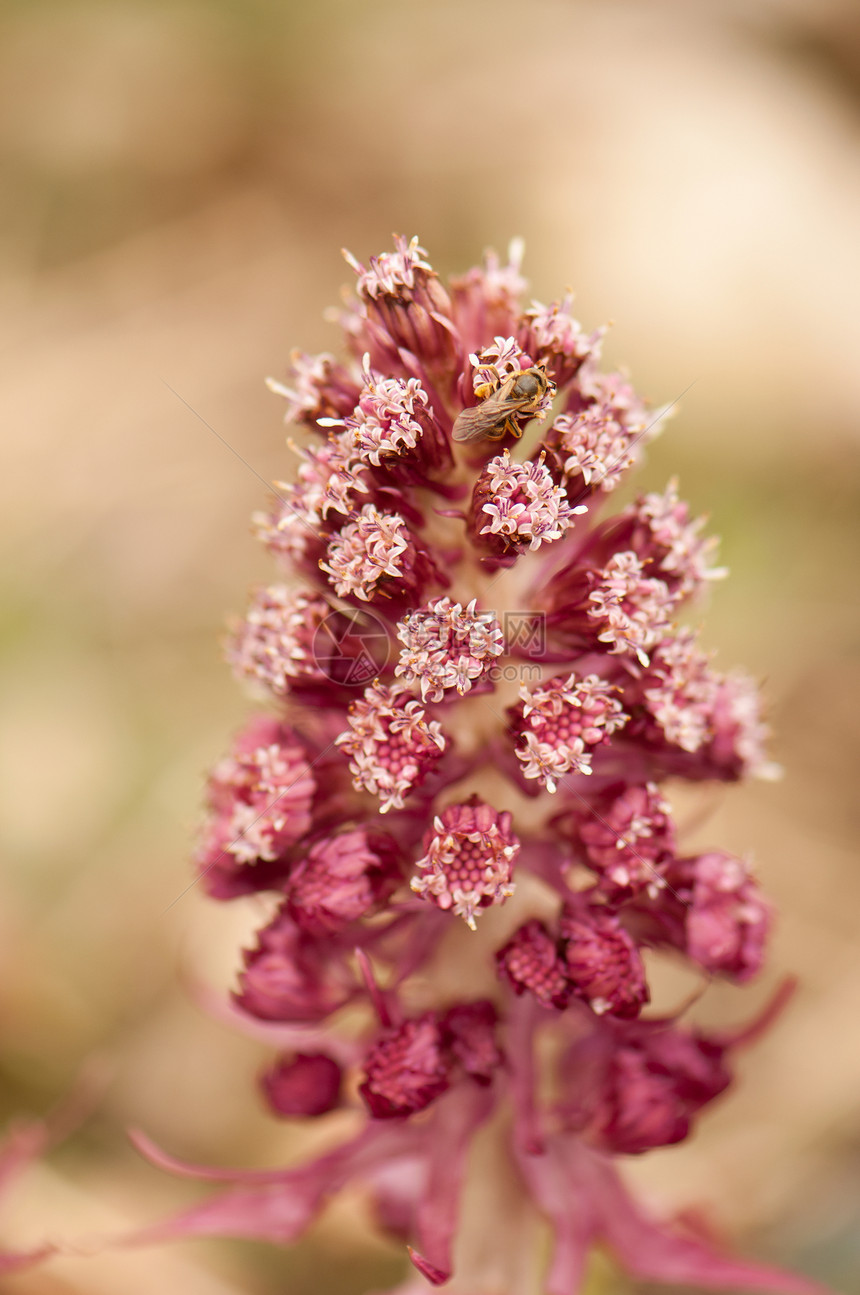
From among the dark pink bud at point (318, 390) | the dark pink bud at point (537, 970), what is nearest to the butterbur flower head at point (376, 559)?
the dark pink bud at point (318, 390)

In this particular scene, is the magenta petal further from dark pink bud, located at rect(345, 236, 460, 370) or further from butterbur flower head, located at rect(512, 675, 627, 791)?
dark pink bud, located at rect(345, 236, 460, 370)

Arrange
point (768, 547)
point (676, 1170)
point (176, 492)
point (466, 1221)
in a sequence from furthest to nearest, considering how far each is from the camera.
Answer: point (176, 492) → point (768, 547) → point (676, 1170) → point (466, 1221)

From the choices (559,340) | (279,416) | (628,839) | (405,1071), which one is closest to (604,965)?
(628,839)

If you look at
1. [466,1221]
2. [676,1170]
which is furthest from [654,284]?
[466,1221]

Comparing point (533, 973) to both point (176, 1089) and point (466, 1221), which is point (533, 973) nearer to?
point (466, 1221)

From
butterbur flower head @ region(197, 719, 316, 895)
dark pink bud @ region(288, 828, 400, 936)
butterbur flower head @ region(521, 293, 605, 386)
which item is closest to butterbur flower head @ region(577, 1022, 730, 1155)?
dark pink bud @ region(288, 828, 400, 936)
